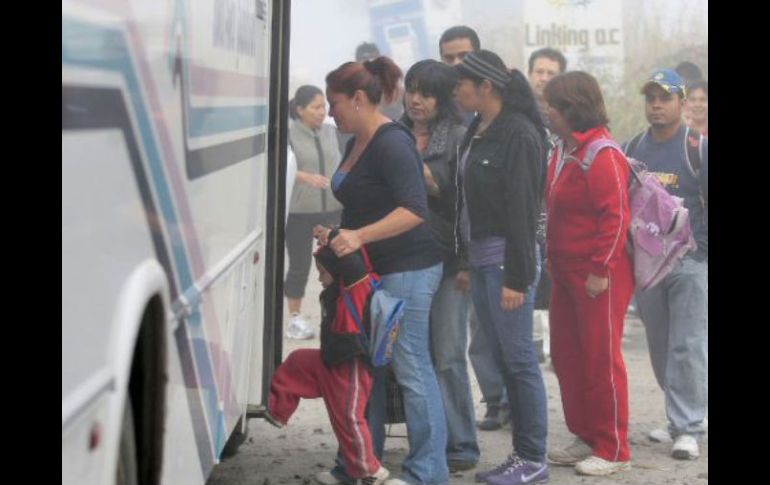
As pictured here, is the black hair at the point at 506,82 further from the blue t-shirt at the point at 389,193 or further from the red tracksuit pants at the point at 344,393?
the red tracksuit pants at the point at 344,393

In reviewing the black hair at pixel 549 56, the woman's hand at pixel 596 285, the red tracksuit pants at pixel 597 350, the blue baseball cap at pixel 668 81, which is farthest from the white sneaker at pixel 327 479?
the black hair at pixel 549 56

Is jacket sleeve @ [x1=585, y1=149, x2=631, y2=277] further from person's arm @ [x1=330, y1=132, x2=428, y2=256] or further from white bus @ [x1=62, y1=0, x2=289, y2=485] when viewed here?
white bus @ [x1=62, y1=0, x2=289, y2=485]

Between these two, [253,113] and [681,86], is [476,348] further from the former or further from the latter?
[253,113]

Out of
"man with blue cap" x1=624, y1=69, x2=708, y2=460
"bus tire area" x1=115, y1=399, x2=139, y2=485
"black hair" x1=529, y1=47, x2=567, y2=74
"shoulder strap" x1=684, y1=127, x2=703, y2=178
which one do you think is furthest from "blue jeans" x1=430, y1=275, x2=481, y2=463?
"bus tire area" x1=115, y1=399, x2=139, y2=485

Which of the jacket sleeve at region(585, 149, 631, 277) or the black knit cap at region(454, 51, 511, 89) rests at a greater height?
→ the black knit cap at region(454, 51, 511, 89)

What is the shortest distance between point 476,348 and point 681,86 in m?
1.54

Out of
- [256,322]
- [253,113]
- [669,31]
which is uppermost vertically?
[669,31]

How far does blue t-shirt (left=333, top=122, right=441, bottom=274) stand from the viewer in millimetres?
6074

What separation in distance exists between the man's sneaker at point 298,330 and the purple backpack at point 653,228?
296 centimetres

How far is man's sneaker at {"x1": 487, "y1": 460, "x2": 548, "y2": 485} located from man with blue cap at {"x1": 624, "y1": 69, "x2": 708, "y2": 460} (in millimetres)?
896

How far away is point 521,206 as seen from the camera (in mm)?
6359
